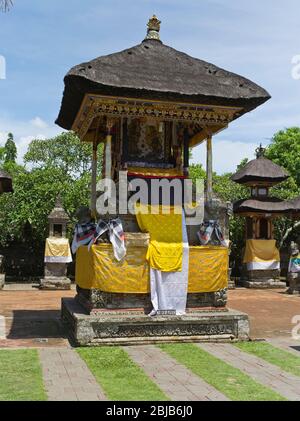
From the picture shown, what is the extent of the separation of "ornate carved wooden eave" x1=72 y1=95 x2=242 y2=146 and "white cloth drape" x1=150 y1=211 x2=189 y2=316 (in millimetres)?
3092

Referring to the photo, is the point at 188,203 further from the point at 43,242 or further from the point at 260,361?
the point at 43,242

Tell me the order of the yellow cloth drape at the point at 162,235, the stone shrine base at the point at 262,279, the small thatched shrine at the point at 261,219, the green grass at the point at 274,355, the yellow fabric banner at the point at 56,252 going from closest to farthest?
the green grass at the point at 274,355 < the yellow cloth drape at the point at 162,235 < the yellow fabric banner at the point at 56,252 < the stone shrine base at the point at 262,279 < the small thatched shrine at the point at 261,219

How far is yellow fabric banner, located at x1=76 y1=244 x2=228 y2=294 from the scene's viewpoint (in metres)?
9.70

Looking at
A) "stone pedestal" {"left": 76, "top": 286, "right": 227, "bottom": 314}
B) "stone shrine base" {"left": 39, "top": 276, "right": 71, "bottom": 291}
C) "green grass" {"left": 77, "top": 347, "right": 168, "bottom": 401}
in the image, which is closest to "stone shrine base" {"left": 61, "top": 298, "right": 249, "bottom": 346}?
"stone pedestal" {"left": 76, "top": 286, "right": 227, "bottom": 314}

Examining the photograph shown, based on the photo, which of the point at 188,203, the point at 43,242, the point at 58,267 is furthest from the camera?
the point at 43,242

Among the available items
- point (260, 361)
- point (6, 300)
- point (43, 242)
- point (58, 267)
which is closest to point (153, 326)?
point (260, 361)

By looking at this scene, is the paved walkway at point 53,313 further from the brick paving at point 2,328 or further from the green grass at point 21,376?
the green grass at point 21,376

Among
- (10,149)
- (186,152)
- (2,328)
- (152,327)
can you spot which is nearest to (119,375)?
(152,327)

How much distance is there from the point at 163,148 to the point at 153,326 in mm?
4089

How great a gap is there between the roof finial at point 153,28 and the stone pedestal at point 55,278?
12.9 metres

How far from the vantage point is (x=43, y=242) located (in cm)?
2616

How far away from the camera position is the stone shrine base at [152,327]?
918 centimetres

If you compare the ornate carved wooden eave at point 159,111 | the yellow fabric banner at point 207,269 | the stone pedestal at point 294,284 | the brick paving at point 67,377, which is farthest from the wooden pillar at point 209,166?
the stone pedestal at point 294,284

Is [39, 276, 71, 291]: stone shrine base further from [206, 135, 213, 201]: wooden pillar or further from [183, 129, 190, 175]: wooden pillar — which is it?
[206, 135, 213, 201]: wooden pillar
